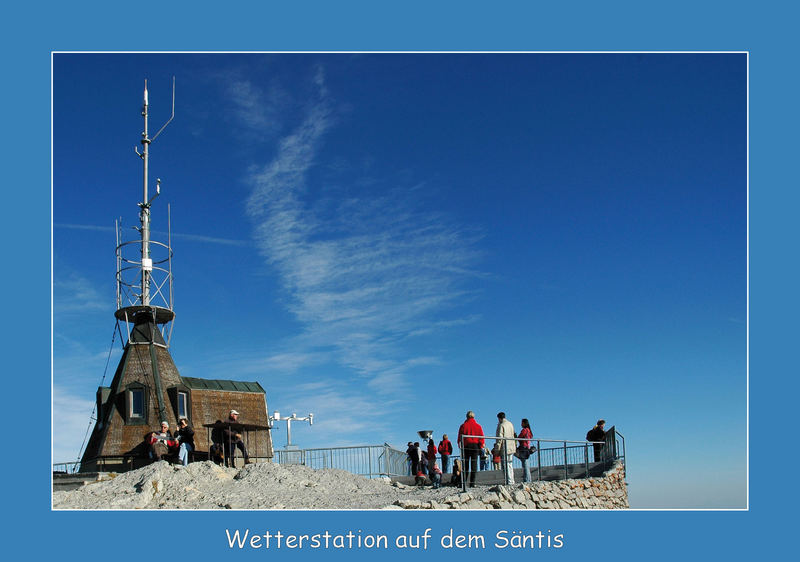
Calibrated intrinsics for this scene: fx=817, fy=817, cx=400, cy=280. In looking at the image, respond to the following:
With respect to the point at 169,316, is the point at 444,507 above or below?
below

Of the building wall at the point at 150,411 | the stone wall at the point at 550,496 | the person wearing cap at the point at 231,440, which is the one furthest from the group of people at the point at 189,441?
the stone wall at the point at 550,496

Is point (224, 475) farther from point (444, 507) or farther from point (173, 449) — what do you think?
point (444, 507)

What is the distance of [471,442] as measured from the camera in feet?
61.5

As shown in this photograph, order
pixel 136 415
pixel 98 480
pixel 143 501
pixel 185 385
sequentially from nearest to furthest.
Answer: pixel 143 501
pixel 98 480
pixel 136 415
pixel 185 385

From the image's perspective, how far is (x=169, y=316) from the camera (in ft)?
96.6

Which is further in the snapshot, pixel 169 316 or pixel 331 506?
pixel 169 316

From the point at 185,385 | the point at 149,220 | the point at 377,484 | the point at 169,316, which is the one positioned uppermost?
the point at 149,220

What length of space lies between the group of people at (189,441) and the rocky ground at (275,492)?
1.50 meters

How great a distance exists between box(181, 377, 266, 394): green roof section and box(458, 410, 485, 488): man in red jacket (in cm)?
1339

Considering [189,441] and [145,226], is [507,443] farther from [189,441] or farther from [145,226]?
[145,226]

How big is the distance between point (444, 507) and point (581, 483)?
4.89m

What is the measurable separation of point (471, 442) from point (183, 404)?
13.1 metres

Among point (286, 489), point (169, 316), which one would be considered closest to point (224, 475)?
point (286, 489)

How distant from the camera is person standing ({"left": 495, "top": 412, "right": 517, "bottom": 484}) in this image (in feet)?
59.8
